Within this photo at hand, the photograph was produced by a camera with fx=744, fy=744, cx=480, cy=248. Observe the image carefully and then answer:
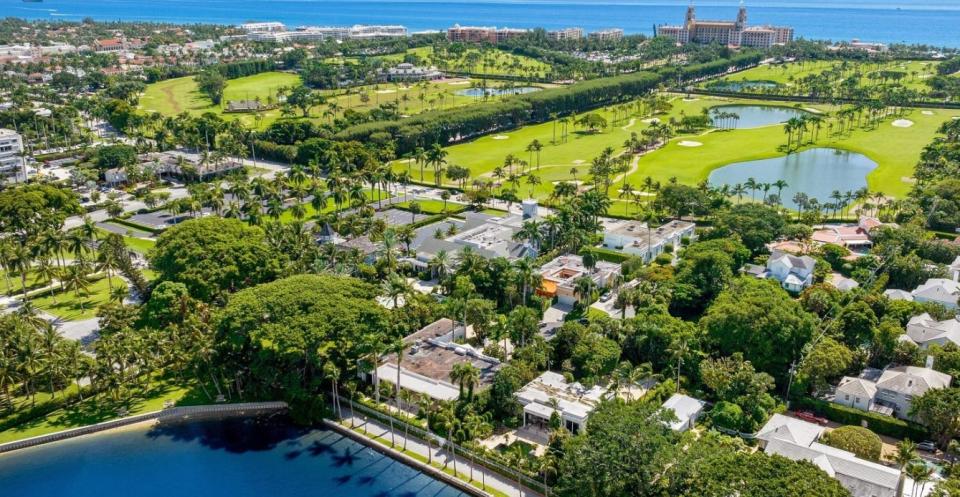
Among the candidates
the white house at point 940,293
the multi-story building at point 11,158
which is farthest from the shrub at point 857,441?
the multi-story building at point 11,158

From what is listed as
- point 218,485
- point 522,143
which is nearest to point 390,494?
point 218,485

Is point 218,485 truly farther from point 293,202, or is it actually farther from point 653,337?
point 293,202

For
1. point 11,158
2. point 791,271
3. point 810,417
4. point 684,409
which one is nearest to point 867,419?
point 810,417

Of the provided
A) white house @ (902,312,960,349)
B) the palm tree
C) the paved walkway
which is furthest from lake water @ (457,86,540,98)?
the paved walkway

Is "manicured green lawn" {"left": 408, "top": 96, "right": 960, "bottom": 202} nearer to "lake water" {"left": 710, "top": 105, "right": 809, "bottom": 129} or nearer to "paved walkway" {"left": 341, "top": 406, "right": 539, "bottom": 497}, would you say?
"lake water" {"left": 710, "top": 105, "right": 809, "bottom": 129}

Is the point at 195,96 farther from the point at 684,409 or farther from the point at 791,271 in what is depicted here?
the point at 684,409

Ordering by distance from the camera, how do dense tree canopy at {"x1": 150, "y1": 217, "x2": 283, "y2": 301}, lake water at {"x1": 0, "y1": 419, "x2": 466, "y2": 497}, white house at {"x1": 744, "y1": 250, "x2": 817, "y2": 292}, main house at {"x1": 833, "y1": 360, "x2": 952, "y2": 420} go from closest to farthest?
lake water at {"x1": 0, "y1": 419, "x2": 466, "y2": 497}
main house at {"x1": 833, "y1": 360, "x2": 952, "y2": 420}
dense tree canopy at {"x1": 150, "y1": 217, "x2": 283, "y2": 301}
white house at {"x1": 744, "y1": 250, "x2": 817, "y2": 292}

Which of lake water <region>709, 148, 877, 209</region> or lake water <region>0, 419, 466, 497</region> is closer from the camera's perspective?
lake water <region>0, 419, 466, 497</region>
